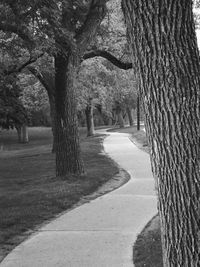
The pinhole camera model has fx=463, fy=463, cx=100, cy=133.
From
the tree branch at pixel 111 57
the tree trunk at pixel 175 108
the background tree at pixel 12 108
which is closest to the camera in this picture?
the tree trunk at pixel 175 108

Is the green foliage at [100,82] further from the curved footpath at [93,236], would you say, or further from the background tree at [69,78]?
the curved footpath at [93,236]

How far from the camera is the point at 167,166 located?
125 inches

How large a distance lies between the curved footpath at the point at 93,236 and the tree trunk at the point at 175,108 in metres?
2.24

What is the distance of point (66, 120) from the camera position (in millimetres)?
12445

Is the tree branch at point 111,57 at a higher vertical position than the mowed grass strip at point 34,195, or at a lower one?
higher

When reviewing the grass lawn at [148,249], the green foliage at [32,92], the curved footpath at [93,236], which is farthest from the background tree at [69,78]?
the green foliage at [32,92]

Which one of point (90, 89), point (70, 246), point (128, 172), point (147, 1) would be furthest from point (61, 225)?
point (90, 89)

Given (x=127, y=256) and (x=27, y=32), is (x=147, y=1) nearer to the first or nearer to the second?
(x=127, y=256)

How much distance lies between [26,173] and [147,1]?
12.8 meters

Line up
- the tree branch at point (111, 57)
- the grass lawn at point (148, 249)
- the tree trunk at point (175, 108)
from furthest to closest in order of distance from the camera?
the tree branch at point (111, 57) → the grass lawn at point (148, 249) → the tree trunk at point (175, 108)

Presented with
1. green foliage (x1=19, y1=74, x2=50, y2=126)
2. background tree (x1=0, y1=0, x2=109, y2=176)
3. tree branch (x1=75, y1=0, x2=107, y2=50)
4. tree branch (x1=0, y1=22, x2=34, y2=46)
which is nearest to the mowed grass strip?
background tree (x1=0, y1=0, x2=109, y2=176)

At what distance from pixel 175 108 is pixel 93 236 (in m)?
3.88

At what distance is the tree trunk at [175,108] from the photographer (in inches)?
122

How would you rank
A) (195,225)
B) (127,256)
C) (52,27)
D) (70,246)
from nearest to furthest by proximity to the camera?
(195,225), (127,256), (70,246), (52,27)
